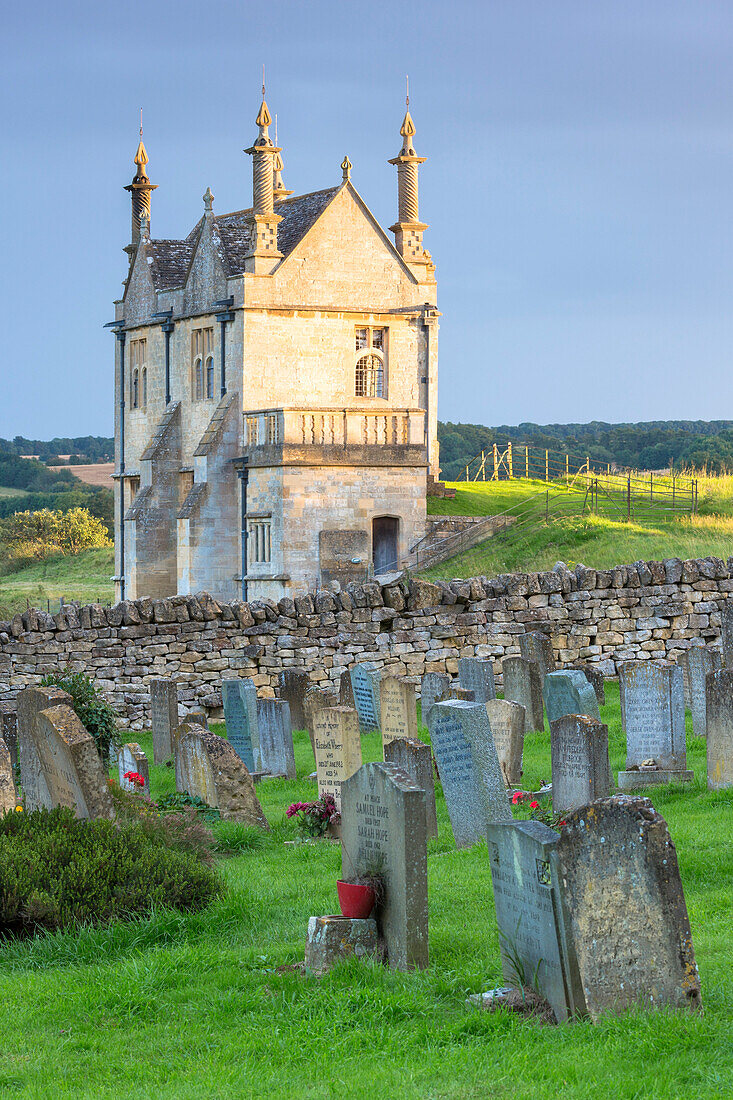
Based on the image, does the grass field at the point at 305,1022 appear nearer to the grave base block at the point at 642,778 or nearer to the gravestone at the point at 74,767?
the gravestone at the point at 74,767

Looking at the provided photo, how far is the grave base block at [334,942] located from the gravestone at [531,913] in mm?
809

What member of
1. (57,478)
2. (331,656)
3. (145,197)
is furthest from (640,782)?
(57,478)

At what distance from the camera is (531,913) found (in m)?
6.35

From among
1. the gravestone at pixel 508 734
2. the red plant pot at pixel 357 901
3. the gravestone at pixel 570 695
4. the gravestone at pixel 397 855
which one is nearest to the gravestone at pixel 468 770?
the gravestone at pixel 508 734

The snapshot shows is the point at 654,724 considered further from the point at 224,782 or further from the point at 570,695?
the point at 224,782

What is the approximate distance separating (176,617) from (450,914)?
1358 centimetres

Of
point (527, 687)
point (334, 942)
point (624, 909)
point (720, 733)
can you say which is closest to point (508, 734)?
point (720, 733)

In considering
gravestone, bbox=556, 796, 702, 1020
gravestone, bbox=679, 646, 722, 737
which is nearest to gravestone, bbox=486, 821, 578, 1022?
gravestone, bbox=556, 796, 702, 1020

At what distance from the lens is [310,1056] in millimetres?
5973

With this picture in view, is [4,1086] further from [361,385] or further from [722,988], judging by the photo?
[361,385]

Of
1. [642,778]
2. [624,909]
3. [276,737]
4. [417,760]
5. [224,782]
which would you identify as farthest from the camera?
[276,737]

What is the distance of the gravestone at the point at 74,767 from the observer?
9758 millimetres

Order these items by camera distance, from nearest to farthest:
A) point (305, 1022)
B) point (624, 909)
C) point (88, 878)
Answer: point (624, 909)
point (305, 1022)
point (88, 878)

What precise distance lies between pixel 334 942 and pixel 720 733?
5663 millimetres
